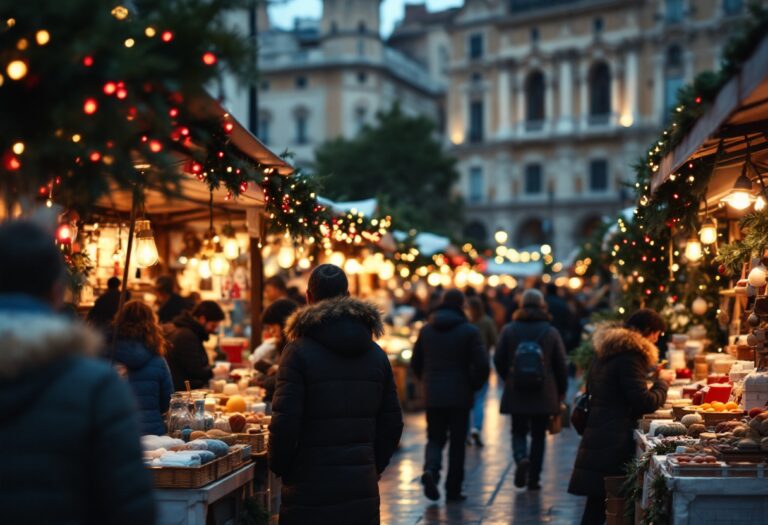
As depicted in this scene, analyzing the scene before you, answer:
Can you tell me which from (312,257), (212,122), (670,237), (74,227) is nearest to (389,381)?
(212,122)

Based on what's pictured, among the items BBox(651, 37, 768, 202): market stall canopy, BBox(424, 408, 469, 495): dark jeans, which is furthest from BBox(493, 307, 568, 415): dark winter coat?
BBox(651, 37, 768, 202): market stall canopy

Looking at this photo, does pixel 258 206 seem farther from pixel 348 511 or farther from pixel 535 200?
pixel 535 200

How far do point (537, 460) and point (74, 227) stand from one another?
4906 mm

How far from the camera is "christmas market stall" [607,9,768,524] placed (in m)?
5.98

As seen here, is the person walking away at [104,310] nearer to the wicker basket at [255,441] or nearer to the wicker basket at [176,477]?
the wicker basket at [255,441]

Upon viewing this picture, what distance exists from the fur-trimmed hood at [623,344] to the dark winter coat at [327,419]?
2.50 m

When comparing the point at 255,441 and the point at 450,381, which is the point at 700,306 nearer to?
the point at 450,381

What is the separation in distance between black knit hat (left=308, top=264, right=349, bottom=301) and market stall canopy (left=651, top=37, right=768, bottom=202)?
6.25 feet

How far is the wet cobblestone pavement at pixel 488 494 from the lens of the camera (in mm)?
9578

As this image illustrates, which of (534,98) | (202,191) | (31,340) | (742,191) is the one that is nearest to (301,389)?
(31,340)

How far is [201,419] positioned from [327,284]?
A: 1.81 metres

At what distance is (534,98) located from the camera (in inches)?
2544

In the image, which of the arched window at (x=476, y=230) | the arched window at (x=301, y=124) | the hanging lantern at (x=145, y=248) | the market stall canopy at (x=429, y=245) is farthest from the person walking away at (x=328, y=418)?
the arched window at (x=301, y=124)

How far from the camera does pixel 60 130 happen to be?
4082 millimetres
